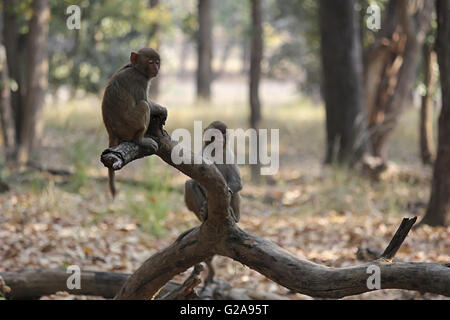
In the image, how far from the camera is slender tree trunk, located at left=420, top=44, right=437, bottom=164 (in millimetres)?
11141

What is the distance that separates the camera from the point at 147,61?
3.24m

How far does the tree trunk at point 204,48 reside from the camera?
19.3 m

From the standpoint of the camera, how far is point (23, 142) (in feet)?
29.9

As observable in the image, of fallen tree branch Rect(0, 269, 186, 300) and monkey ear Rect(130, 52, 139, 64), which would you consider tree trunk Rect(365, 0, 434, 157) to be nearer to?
fallen tree branch Rect(0, 269, 186, 300)

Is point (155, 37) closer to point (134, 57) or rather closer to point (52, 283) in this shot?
point (52, 283)

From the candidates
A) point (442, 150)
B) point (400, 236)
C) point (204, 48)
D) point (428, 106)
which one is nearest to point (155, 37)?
point (204, 48)

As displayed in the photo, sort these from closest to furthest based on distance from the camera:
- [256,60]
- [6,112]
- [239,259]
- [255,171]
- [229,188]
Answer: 1. [239,259]
2. [229,188]
3. [6,112]
4. [255,171]
5. [256,60]

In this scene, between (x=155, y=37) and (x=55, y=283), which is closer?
(x=55, y=283)

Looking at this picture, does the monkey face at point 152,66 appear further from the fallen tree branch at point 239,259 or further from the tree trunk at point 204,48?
the tree trunk at point 204,48

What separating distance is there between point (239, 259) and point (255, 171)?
683cm

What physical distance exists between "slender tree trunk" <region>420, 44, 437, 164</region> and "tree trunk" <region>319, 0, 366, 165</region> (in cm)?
191

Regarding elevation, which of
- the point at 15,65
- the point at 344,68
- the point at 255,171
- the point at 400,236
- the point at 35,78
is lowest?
the point at 400,236

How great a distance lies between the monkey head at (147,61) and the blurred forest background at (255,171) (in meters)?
2.32
